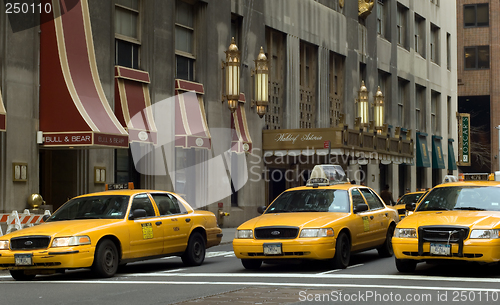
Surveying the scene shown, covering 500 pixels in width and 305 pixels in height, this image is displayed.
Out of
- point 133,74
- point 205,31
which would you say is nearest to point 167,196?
point 133,74

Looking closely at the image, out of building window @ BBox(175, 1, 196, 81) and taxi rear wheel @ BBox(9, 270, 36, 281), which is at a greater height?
building window @ BBox(175, 1, 196, 81)

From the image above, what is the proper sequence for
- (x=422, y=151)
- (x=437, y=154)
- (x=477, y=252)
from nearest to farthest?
(x=477, y=252) < (x=422, y=151) < (x=437, y=154)

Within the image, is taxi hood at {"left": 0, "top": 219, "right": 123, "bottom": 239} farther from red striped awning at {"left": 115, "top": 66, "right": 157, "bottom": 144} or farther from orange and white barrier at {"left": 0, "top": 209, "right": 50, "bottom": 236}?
red striped awning at {"left": 115, "top": 66, "right": 157, "bottom": 144}

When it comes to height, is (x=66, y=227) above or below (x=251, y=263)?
above

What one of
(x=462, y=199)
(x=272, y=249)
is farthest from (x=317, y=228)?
(x=462, y=199)

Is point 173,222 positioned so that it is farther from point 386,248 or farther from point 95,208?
point 386,248

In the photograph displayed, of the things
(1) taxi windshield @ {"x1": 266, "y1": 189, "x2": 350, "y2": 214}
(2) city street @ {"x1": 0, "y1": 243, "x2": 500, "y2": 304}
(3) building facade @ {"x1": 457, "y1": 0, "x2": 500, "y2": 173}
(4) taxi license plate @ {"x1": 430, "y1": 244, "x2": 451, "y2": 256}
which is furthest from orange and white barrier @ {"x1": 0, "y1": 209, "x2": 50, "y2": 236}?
(3) building facade @ {"x1": 457, "y1": 0, "x2": 500, "y2": 173}

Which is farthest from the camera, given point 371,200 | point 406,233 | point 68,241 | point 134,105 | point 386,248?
point 134,105

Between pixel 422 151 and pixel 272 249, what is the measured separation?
37023 mm

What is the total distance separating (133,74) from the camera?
2447 cm

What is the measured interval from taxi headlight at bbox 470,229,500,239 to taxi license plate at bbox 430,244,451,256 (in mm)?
405

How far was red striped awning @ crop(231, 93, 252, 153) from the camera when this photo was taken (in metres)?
29.6

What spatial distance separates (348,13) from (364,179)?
28.4 ft

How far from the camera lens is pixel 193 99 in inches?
1080
